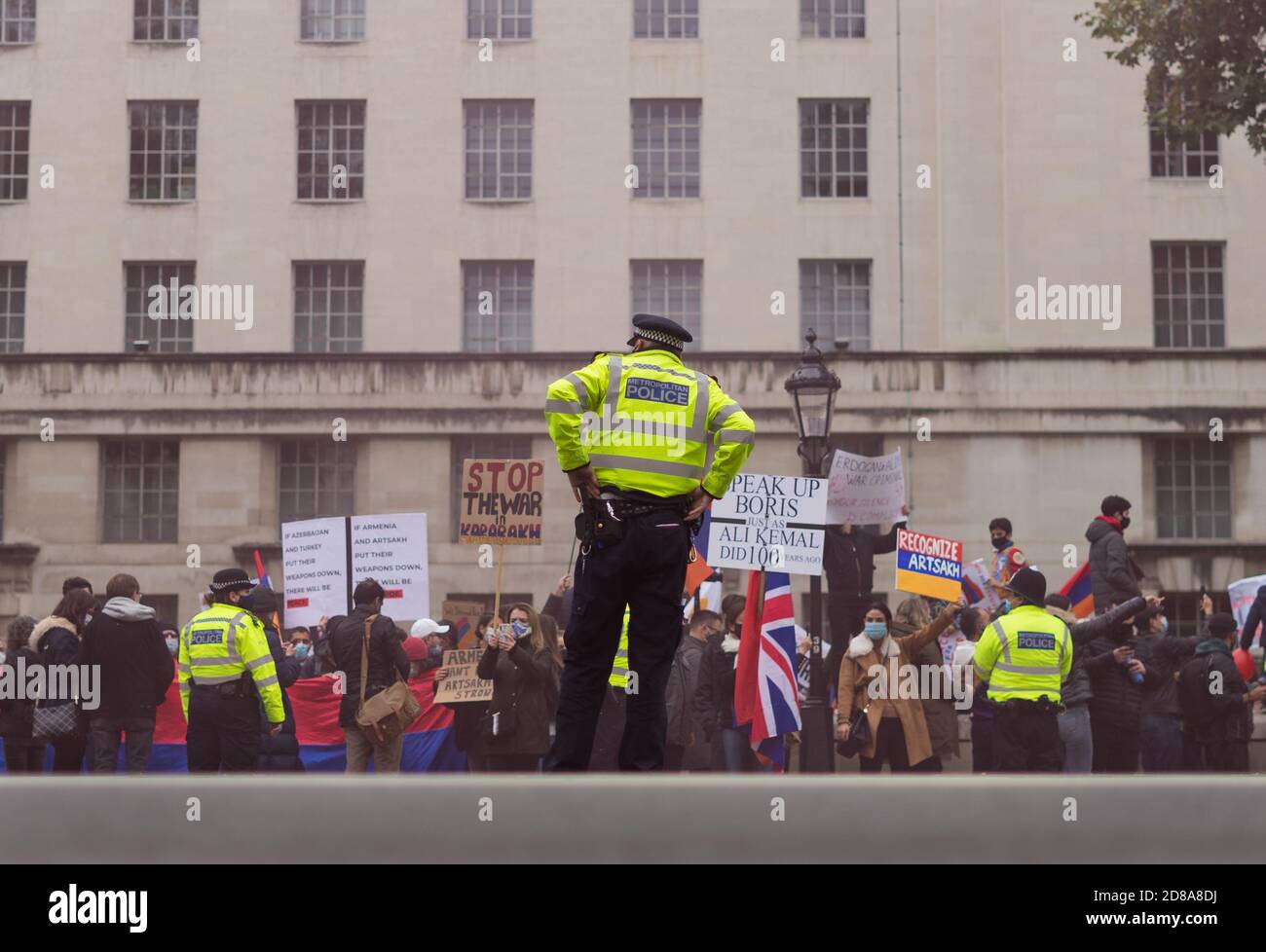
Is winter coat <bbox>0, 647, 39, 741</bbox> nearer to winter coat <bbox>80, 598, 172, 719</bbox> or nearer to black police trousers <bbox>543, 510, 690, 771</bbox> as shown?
winter coat <bbox>80, 598, 172, 719</bbox>

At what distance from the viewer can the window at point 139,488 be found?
33406 mm

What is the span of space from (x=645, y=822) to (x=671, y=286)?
28.9 m

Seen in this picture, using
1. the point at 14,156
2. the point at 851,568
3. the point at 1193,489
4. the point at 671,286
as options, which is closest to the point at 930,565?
the point at 851,568

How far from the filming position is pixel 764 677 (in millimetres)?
13555

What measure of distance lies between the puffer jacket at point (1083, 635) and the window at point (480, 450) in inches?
818

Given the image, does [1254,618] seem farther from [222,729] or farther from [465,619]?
[222,729]

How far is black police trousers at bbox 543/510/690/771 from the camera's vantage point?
6336 millimetres

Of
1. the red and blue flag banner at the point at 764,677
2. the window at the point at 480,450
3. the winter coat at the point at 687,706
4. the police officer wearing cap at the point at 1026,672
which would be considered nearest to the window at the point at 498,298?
the window at the point at 480,450

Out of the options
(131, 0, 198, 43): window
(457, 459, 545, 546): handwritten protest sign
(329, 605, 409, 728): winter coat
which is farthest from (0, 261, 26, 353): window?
(329, 605, 409, 728): winter coat

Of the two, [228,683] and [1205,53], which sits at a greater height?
[1205,53]

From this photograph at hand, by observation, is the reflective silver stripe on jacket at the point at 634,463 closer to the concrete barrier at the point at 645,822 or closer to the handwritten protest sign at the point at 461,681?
the concrete barrier at the point at 645,822

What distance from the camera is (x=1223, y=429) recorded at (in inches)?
1281

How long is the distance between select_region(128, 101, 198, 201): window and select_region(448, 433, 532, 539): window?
7.85 m
